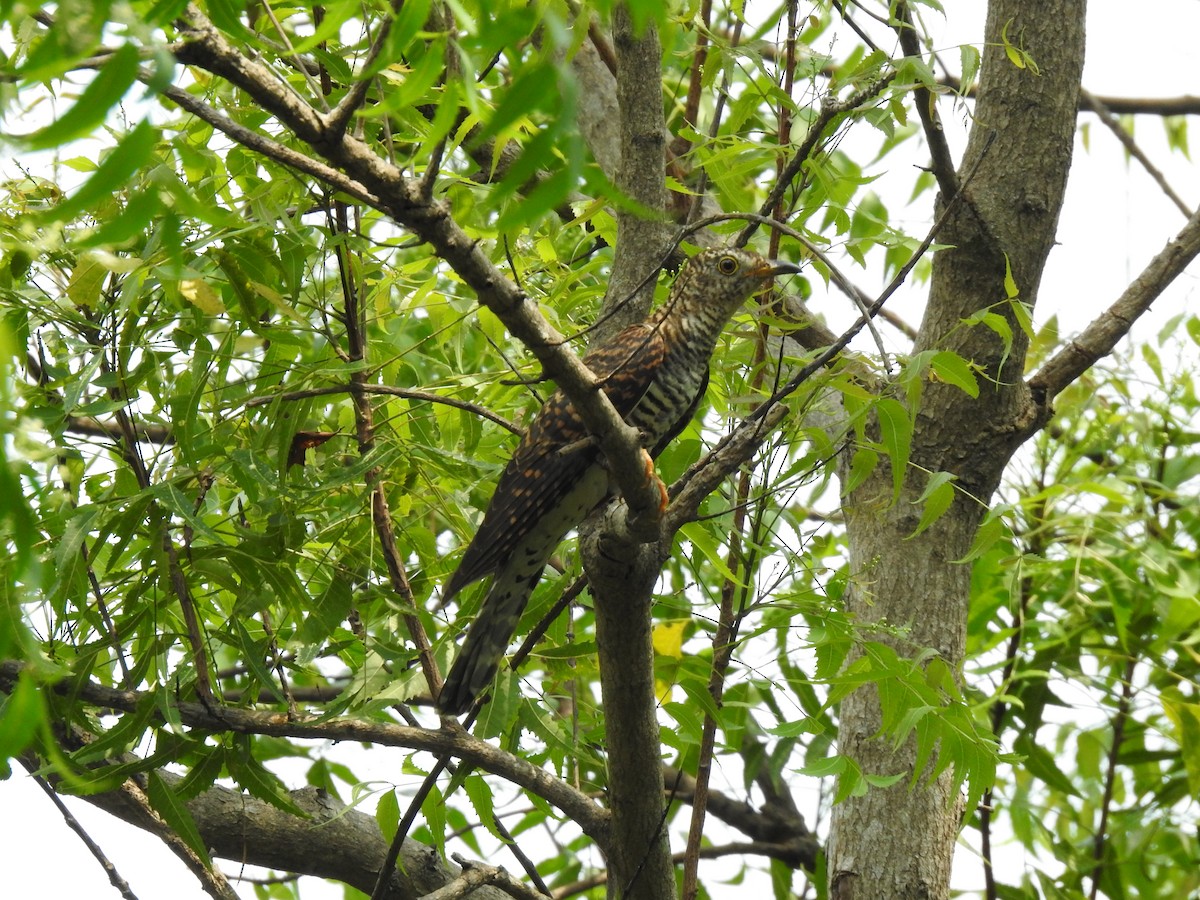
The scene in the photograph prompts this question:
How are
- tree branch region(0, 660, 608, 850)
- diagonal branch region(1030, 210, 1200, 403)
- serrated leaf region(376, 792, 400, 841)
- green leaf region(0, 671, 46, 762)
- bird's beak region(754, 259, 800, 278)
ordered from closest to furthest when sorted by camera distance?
green leaf region(0, 671, 46, 762) → tree branch region(0, 660, 608, 850) → serrated leaf region(376, 792, 400, 841) → diagonal branch region(1030, 210, 1200, 403) → bird's beak region(754, 259, 800, 278)

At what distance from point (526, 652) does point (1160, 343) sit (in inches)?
125

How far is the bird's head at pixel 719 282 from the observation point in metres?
4.00

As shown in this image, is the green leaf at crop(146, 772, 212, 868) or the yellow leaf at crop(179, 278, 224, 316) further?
the green leaf at crop(146, 772, 212, 868)

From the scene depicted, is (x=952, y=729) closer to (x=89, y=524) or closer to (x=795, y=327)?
(x=795, y=327)

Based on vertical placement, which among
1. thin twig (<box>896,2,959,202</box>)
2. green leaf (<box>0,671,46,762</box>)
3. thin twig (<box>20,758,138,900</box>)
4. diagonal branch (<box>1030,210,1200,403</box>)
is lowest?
green leaf (<box>0,671,46,762</box>)

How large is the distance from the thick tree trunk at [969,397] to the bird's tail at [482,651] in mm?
1028

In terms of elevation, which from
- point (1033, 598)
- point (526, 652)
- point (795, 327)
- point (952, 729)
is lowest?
point (952, 729)

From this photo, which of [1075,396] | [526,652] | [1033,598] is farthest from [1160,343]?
[526,652]

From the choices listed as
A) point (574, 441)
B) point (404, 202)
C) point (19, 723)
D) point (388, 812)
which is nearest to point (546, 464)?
point (574, 441)

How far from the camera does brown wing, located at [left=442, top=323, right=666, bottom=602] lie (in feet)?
11.5

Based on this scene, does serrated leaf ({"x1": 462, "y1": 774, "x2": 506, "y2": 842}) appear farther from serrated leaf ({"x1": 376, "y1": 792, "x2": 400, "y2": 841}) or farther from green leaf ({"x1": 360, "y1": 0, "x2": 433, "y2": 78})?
green leaf ({"x1": 360, "y1": 0, "x2": 433, "y2": 78})

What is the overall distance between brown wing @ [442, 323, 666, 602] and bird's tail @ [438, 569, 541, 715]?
0.11m

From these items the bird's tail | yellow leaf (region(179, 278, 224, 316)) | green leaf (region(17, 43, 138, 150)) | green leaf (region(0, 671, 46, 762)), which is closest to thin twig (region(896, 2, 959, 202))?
the bird's tail

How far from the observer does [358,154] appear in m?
1.80
